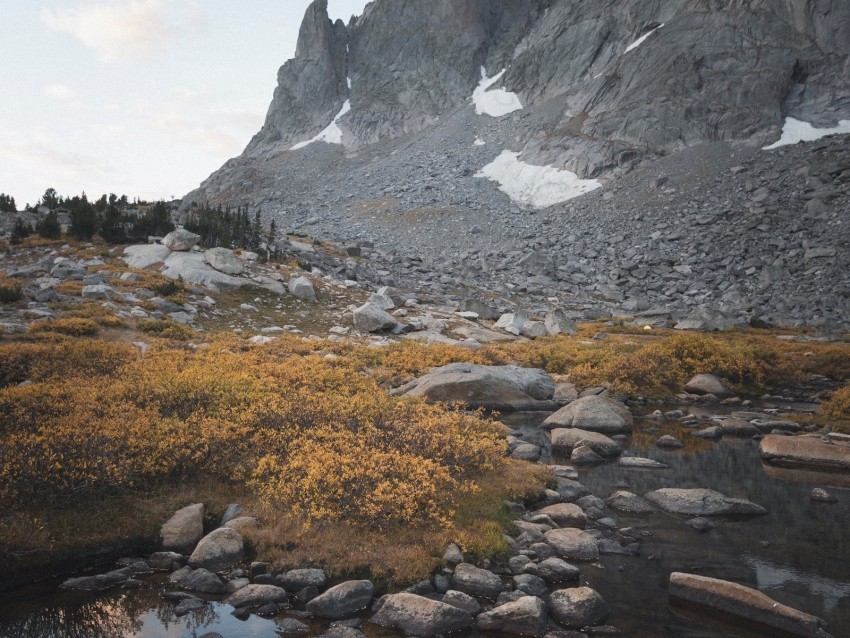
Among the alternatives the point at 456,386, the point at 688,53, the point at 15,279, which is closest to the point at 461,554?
the point at 456,386

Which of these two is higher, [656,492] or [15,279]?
[15,279]

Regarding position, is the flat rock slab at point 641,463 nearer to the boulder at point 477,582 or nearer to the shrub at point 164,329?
the boulder at point 477,582

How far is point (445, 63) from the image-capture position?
13788 cm

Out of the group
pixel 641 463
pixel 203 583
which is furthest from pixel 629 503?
pixel 203 583

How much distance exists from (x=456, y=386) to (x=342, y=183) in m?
97.3

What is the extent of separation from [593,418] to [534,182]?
77.3 meters

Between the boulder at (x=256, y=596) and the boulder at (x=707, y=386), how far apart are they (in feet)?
70.9

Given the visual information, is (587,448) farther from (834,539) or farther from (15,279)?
(15,279)

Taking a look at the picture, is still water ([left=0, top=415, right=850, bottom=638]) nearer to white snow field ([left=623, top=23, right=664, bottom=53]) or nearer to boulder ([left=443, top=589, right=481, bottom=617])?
boulder ([left=443, top=589, right=481, bottom=617])

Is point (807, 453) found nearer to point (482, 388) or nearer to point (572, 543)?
point (572, 543)

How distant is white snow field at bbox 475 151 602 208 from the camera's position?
3366 inches

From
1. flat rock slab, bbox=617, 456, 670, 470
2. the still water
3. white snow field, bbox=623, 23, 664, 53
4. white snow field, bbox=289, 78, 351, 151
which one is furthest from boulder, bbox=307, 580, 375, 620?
white snow field, bbox=289, 78, 351, 151

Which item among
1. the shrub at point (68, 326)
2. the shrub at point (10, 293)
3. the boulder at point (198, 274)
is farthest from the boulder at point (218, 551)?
the boulder at point (198, 274)

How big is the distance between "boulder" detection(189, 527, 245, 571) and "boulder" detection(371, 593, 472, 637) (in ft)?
8.88
